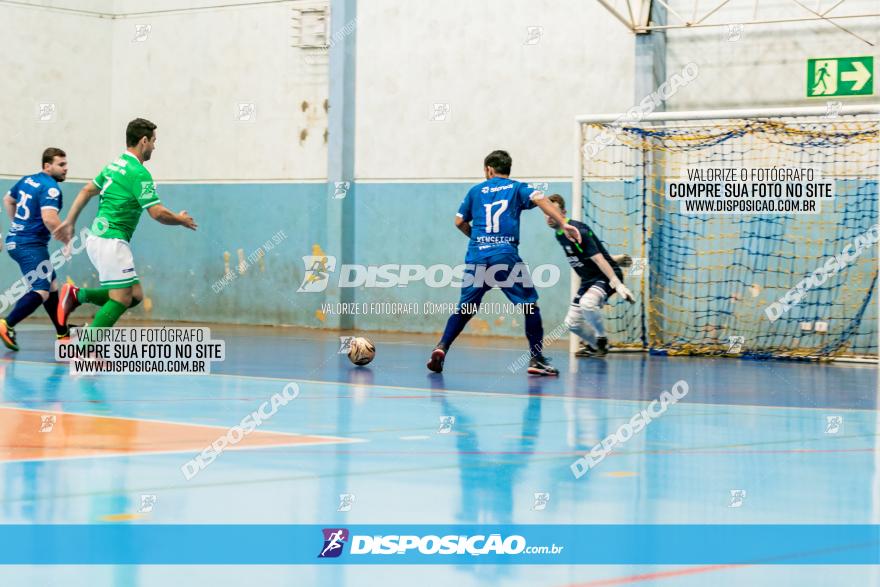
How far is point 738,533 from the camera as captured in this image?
5336 millimetres

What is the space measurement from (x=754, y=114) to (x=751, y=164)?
1.89 metres

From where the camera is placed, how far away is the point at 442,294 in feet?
66.1

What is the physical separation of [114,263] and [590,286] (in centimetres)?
577

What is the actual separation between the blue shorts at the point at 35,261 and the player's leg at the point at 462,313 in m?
4.67

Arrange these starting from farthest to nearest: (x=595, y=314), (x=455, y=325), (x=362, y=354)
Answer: (x=595, y=314)
(x=362, y=354)
(x=455, y=325)

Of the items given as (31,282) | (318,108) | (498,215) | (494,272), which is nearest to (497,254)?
(494,272)

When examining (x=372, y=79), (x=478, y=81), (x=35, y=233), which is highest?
(x=372, y=79)

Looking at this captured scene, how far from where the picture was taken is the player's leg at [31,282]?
14.7 m

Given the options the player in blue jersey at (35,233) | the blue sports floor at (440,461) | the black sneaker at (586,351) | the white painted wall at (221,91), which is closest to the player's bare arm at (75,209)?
the player in blue jersey at (35,233)

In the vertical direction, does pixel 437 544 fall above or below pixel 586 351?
above

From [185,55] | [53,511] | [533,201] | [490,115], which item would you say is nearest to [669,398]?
[533,201]

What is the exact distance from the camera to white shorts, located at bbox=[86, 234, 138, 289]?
12.0 metres

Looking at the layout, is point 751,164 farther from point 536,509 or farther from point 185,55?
point 536,509

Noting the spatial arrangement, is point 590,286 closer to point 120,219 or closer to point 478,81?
point 478,81
